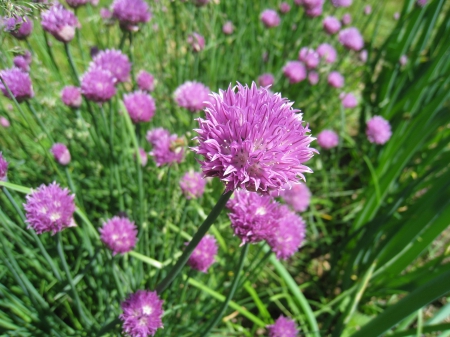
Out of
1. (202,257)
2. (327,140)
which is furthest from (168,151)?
(327,140)

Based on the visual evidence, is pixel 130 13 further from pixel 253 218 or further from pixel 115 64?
pixel 253 218

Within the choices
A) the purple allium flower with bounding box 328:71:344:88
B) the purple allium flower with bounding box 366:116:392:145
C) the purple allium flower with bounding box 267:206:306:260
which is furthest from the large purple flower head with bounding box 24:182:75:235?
the purple allium flower with bounding box 328:71:344:88

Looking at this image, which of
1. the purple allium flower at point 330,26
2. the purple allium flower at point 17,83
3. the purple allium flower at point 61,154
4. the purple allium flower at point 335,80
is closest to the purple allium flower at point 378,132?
the purple allium flower at point 335,80

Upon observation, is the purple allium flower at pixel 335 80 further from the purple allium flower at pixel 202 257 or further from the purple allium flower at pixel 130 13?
the purple allium flower at pixel 202 257

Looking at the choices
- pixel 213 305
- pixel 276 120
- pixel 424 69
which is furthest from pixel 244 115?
pixel 424 69

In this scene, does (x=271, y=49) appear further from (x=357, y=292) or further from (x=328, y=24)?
(x=357, y=292)

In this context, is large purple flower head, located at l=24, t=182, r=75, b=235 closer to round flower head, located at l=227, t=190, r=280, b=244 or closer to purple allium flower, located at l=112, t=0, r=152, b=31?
round flower head, located at l=227, t=190, r=280, b=244
